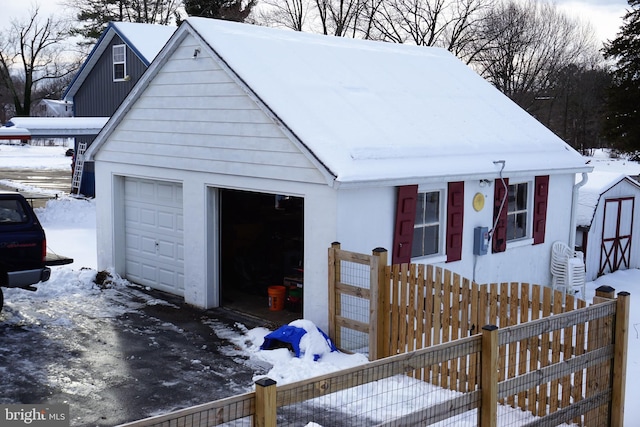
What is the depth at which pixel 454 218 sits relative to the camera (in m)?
12.6

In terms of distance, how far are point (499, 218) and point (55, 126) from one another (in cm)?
1773

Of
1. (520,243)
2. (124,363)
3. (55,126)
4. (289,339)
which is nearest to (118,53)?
(55,126)

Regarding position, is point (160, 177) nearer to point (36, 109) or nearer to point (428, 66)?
point (428, 66)

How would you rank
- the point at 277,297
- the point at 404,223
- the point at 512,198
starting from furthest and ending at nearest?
the point at 512,198
the point at 277,297
the point at 404,223

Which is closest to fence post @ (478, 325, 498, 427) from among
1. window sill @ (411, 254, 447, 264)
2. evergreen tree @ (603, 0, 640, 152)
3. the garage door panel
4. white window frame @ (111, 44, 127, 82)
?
window sill @ (411, 254, 447, 264)

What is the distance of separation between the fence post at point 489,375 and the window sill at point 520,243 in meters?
7.91

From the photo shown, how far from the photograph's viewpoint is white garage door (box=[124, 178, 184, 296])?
14289 mm

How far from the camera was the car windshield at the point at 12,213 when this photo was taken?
478 inches

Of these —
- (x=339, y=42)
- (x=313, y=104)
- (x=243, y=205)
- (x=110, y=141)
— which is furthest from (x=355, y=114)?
(x=110, y=141)

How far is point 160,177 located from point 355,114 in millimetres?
4213

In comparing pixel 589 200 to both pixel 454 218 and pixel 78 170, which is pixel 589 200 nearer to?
pixel 454 218

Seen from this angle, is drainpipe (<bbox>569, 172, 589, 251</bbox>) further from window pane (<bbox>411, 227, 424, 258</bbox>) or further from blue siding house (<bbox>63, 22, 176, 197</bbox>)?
blue siding house (<bbox>63, 22, 176, 197</bbox>)

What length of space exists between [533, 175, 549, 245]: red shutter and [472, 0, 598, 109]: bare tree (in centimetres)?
3135

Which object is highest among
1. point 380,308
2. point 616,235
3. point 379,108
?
point 379,108
